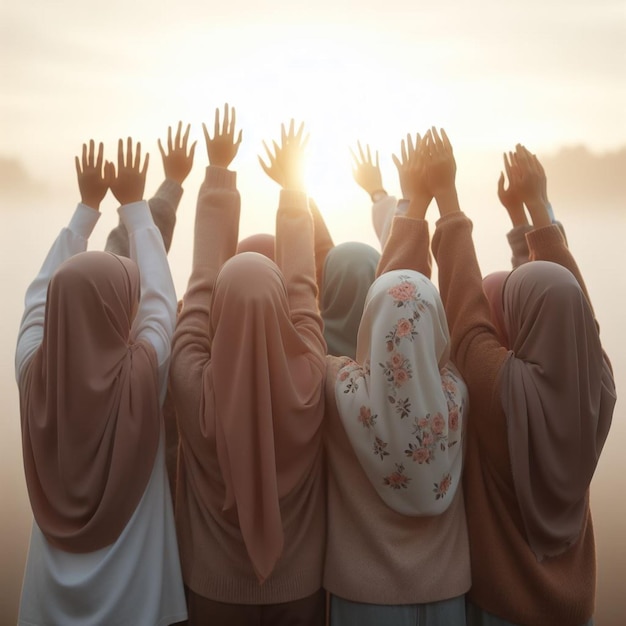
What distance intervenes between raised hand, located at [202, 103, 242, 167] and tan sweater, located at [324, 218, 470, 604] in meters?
0.64

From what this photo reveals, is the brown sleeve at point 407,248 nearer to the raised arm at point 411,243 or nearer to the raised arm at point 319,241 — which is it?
the raised arm at point 411,243

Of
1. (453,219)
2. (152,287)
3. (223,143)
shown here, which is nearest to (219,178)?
(223,143)

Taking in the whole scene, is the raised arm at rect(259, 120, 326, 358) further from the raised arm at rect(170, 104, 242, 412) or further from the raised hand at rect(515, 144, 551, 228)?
the raised hand at rect(515, 144, 551, 228)

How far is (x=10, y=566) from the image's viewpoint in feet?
7.70

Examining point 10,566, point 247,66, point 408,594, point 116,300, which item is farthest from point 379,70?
point 10,566

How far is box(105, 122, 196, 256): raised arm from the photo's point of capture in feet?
5.92

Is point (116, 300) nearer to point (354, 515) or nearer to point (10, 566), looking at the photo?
point (354, 515)

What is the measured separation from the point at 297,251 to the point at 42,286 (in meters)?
0.61

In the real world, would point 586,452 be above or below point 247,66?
below

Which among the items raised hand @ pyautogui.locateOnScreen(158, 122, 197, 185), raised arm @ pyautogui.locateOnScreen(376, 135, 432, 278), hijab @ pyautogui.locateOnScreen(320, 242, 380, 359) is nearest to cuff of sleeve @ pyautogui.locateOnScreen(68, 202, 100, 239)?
raised hand @ pyautogui.locateOnScreen(158, 122, 197, 185)

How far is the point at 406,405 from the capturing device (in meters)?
1.29

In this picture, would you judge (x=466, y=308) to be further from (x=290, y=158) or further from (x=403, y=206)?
(x=290, y=158)

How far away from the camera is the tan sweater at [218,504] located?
1.38m

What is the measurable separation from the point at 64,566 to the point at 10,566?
1.18m
